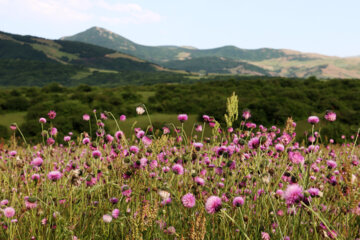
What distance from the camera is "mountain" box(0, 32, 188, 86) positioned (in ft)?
381

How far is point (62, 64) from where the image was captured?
134 meters

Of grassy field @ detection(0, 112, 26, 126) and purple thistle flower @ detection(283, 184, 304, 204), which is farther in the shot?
grassy field @ detection(0, 112, 26, 126)

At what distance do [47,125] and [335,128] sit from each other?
1002cm

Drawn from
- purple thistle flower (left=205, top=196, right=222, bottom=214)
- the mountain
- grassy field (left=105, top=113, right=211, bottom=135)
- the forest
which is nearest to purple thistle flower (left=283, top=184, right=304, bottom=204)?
purple thistle flower (left=205, top=196, right=222, bottom=214)

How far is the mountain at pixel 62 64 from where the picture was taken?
381ft

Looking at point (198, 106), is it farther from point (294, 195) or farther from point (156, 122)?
point (294, 195)

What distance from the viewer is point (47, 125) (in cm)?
971

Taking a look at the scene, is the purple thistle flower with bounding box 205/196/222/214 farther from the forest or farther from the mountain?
the mountain

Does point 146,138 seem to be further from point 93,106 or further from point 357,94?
point 357,94

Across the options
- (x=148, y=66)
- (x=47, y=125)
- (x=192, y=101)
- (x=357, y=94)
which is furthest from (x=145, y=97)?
(x=148, y=66)

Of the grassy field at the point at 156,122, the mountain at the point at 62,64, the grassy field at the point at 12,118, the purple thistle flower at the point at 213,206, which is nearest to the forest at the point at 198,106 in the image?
the grassy field at the point at 12,118

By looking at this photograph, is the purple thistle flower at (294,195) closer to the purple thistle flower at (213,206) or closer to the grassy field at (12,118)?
A: the purple thistle flower at (213,206)

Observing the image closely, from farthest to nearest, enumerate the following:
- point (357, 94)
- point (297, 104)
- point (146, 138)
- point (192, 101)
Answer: point (357, 94) → point (192, 101) → point (297, 104) → point (146, 138)

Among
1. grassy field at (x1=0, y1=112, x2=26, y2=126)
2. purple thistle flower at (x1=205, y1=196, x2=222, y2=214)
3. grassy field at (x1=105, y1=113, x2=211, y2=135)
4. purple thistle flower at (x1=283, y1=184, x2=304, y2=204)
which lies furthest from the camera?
grassy field at (x1=0, y1=112, x2=26, y2=126)
